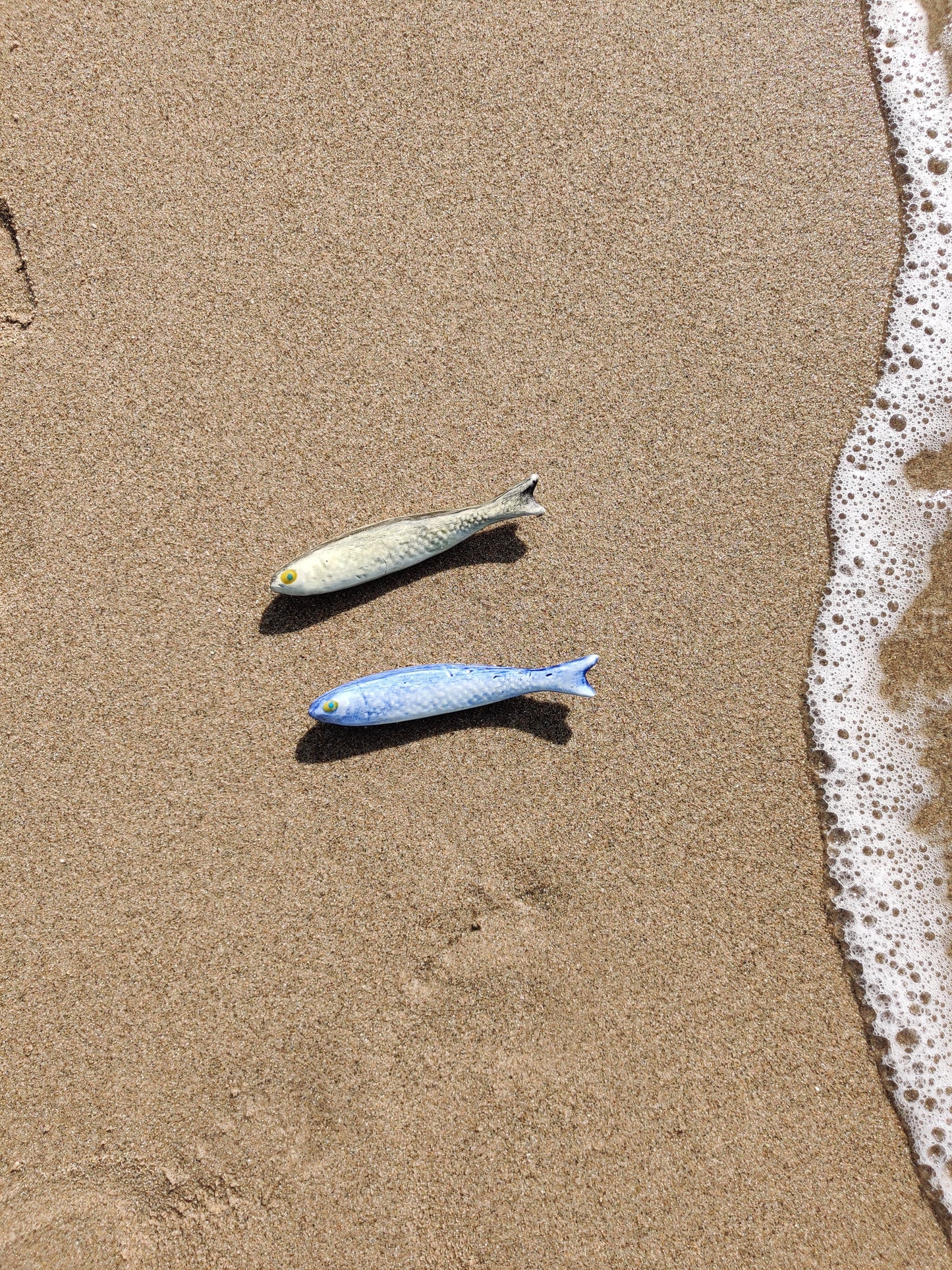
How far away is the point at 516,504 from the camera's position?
2.37 meters

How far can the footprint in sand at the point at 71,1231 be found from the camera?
85.9 inches

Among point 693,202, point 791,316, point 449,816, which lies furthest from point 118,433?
point 791,316

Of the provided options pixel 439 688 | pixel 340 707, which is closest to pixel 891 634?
pixel 439 688

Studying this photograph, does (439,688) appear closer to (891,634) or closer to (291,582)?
(291,582)

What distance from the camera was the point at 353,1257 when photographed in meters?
2.21

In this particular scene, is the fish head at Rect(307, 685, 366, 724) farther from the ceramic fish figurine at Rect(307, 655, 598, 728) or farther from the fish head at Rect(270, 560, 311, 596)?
the fish head at Rect(270, 560, 311, 596)

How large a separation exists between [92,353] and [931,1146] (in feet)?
13.1

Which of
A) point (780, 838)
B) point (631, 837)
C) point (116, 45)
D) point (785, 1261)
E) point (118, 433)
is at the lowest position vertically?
point (785, 1261)

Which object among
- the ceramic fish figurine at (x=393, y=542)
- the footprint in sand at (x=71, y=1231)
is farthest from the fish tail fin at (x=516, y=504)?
the footprint in sand at (x=71, y=1231)

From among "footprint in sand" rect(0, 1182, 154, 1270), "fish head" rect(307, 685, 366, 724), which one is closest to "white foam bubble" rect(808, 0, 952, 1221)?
"fish head" rect(307, 685, 366, 724)

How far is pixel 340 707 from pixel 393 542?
0.57m

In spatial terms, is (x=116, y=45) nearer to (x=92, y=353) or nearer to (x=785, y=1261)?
(x=92, y=353)

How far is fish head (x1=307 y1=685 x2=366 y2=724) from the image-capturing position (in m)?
2.26

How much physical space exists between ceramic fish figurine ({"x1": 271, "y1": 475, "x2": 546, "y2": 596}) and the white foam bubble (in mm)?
1232
